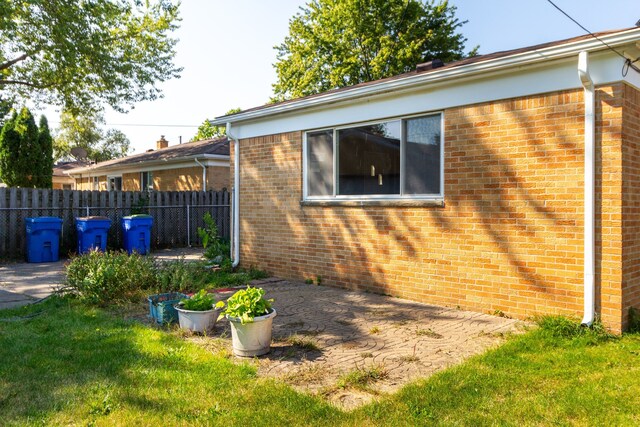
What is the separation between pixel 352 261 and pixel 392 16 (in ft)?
74.5

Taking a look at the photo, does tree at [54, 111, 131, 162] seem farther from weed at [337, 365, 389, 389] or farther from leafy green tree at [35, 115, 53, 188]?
weed at [337, 365, 389, 389]

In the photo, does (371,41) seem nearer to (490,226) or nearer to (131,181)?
(131,181)

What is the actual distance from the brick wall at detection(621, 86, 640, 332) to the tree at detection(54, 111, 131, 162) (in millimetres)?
48613

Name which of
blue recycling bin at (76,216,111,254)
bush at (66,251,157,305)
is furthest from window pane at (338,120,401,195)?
blue recycling bin at (76,216,111,254)

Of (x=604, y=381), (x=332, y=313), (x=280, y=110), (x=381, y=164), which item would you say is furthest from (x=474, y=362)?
(x=280, y=110)

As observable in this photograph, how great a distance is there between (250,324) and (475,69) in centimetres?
422

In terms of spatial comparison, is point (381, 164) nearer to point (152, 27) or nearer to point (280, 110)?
point (280, 110)

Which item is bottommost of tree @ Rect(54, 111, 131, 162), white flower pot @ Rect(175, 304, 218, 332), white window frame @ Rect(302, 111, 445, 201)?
white flower pot @ Rect(175, 304, 218, 332)

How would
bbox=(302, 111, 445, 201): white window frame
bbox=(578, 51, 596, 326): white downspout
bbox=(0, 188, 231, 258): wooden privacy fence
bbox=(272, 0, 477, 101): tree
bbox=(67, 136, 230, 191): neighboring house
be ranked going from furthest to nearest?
bbox=(272, 0, 477, 101): tree
bbox=(67, 136, 230, 191): neighboring house
bbox=(0, 188, 231, 258): wooden privacy fence
bbox=(302, 111, 445, 201): white window frame
bbox=(578, 51, 596, 326): white downspout

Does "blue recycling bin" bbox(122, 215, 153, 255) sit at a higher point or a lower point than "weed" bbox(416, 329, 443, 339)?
higher

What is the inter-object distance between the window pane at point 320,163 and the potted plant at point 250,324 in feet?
12.9

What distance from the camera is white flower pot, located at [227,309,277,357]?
4508 millimetres

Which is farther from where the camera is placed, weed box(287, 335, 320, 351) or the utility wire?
the utility wire

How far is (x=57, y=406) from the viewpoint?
11.2ft
